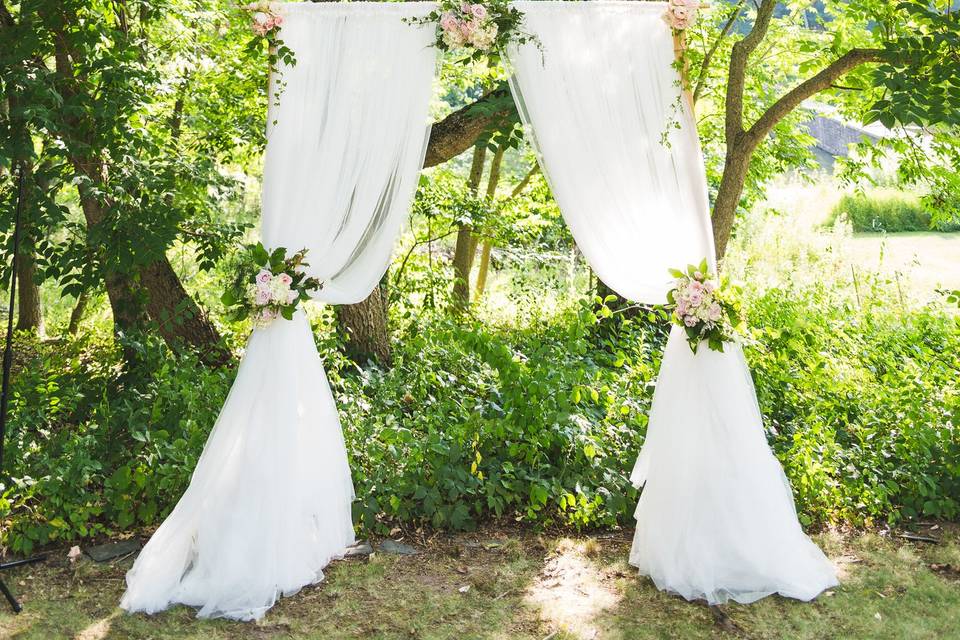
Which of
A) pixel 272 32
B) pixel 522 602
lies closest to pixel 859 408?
pixel 522 602

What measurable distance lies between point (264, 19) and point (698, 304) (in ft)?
6.75

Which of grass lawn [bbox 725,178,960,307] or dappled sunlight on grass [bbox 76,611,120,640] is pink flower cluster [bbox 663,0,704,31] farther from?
Result: grass lawn [bbox 725,178,960,307]

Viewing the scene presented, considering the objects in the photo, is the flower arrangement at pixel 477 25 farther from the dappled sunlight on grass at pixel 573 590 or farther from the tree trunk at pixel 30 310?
the tree trunk at pixel 30 310

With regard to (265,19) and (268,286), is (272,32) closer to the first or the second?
(265,19)

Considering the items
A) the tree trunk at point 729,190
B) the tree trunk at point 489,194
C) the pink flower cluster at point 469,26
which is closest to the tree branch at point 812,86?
the tree trunk at point 729,190

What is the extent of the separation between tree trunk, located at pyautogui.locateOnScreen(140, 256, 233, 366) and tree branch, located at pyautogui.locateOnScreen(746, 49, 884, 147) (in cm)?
341

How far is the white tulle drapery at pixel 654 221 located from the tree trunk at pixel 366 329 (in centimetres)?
215

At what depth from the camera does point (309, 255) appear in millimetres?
3359

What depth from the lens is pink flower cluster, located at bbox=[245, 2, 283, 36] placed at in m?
3.22

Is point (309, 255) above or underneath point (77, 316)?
above

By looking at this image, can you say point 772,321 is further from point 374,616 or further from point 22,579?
point 22,579

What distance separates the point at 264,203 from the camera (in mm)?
3332

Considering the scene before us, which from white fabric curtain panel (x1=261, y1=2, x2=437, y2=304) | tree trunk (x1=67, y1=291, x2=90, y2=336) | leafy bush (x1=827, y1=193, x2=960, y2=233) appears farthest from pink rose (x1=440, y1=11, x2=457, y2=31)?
leafy bush (x1=827, y1=193, x2=960, y2=233)

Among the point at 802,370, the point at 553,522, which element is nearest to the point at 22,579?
the point at 553,522
